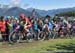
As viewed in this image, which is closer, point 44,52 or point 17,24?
point 44,52

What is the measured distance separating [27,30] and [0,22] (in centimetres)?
178

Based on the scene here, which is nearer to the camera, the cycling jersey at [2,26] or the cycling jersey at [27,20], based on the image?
the cycling jersey at [2,26]

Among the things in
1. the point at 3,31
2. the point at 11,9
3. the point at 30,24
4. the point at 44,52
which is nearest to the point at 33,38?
the point at 30,24

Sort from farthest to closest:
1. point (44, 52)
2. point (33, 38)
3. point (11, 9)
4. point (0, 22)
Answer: point (11, 9) < point (33, 38) < point (0, 22) < point (44, 52)

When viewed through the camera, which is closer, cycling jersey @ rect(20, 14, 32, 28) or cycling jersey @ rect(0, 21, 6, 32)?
cycling jersey @ rect(0, 21, 6, 32)

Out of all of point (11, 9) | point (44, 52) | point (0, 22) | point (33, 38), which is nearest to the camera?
point (44, 52)

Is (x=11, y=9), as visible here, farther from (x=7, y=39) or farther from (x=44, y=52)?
(x=44, y=52)

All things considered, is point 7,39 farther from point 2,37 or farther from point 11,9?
point 11,9

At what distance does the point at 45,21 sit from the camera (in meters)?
21.8

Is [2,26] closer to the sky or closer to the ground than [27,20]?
closer to the ground

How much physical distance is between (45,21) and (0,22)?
401 cm

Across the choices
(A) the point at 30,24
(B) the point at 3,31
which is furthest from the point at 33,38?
(B) the point at 3,31

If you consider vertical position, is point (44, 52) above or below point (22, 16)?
below

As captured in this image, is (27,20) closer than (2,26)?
No
